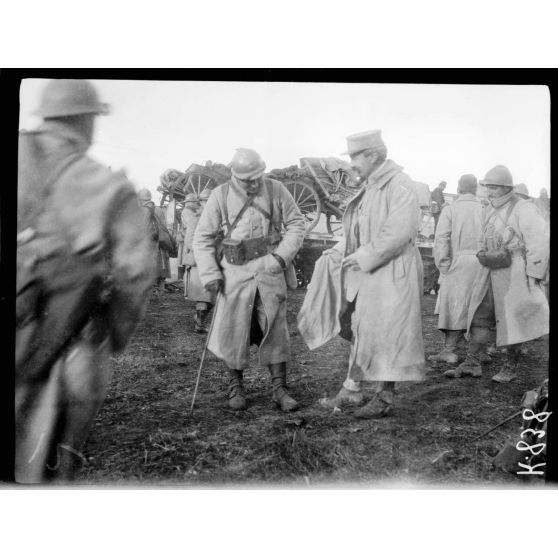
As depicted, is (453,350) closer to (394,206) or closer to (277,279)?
(394,206)

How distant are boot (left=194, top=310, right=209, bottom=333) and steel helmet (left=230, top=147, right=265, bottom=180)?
3.23 feet

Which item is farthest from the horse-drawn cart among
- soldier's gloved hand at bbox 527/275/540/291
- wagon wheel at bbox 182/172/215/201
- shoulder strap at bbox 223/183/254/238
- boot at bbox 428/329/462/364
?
soldier's gloved hand at bbox 527/275/540/291

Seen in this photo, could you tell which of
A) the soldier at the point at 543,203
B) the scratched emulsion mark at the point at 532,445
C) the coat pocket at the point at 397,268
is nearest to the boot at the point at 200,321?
the coat pocket at the point at 397,268

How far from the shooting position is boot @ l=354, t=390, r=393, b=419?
11.6 feet

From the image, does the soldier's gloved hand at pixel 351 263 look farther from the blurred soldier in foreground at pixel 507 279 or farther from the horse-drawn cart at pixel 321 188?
the blurred soldier in foreground at pixel 507 279

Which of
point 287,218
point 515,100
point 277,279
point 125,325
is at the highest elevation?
point 515,100

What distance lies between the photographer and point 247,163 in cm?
354

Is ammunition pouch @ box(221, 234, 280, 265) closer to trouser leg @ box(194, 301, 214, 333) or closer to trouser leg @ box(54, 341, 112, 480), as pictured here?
trouser leg @ box(194, 301, 214, 333)

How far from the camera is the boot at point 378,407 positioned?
3535 millimetres

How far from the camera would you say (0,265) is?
3.46 m

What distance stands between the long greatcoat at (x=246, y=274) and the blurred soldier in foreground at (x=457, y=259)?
1026 mm
